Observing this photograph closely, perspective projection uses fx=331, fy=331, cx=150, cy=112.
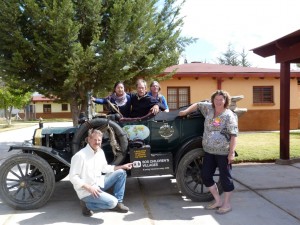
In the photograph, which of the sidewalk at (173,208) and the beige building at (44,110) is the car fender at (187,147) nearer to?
the sidewalk at (173,208)

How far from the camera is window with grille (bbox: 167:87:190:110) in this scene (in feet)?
58.9

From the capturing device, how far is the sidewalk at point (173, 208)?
4336mm

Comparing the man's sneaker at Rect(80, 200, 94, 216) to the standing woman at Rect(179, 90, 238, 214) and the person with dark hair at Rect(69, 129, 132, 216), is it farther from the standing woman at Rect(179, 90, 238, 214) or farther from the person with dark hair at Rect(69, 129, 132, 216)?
the standing woman at Rect(179, 90, 238, 214)

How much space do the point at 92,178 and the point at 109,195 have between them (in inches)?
13.3

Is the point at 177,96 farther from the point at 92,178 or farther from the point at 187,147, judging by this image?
the point at 92,178

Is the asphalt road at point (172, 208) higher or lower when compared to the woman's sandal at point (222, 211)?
lower

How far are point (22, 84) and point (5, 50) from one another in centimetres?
118

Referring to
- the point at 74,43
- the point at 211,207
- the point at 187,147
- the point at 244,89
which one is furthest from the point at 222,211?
the point at 244,89

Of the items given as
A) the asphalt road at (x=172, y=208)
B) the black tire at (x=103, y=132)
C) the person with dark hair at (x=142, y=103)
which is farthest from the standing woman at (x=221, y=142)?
the black tire at (x=103, y=132)

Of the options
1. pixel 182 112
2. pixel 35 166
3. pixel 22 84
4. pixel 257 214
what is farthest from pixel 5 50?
pixel 257 214

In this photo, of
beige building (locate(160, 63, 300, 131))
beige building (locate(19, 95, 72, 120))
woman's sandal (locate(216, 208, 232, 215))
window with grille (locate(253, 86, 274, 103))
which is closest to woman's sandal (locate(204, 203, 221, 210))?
woman's sandal (locate(216, 208, 232, 215))

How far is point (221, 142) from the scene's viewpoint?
4625 millimetres

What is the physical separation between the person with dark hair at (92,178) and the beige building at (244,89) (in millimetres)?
13375

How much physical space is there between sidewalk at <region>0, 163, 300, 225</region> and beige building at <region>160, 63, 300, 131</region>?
11.7 meters
